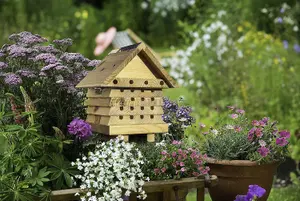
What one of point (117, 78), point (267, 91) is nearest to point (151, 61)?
point (117, 78)

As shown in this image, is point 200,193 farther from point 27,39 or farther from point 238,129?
point 27,39

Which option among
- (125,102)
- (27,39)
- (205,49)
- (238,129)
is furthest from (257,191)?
(205,49)

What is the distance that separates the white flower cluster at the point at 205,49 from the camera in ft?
24.9

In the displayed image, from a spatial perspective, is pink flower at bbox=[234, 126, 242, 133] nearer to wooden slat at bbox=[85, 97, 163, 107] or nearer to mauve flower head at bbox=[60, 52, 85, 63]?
wooden slat at bbox=[85, 97, 163, 107]

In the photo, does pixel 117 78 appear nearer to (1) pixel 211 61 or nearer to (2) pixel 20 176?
(2) pixel 20 176

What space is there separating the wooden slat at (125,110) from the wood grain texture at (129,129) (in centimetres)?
8

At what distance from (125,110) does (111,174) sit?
1.45 feet

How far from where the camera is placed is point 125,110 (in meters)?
3.14

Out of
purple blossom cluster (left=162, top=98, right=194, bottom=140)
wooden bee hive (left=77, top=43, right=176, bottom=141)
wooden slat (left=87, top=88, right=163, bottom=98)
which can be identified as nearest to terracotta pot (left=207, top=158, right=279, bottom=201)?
purple blossom cluster (left=162, top=98, right=194, bottom=140)

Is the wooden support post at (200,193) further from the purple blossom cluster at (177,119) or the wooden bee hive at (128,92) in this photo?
the purple blossom cluster at (177,119)

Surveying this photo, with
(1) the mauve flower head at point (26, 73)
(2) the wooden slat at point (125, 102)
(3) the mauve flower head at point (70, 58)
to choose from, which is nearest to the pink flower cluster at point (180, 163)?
(2) the wooden slat at point (125, 102)

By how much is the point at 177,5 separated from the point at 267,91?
8781mm

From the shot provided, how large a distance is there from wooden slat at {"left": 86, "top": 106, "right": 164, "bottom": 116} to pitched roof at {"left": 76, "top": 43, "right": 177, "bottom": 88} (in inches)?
7.0

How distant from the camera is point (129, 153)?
298cm
